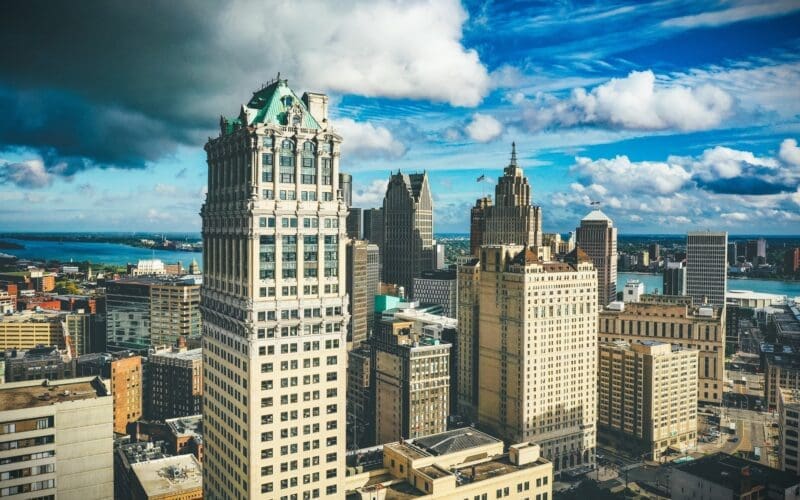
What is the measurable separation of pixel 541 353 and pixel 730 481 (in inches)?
1775

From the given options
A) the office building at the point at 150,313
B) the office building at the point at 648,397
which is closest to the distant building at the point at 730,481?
the office building at the point at 648,397

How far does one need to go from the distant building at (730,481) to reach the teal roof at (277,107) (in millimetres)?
77501

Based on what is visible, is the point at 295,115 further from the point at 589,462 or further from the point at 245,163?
the point at 589,462

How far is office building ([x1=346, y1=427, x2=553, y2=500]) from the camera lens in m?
76.8

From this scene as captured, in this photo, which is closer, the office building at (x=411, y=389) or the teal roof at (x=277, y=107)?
the teal roof at (x=277, y=107)

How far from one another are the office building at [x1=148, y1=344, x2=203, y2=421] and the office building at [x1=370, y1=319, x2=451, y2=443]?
44.0 meters

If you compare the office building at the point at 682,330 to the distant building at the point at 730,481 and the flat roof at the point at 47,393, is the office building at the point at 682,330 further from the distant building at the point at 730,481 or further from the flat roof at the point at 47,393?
the flat roof at the point at 47,393

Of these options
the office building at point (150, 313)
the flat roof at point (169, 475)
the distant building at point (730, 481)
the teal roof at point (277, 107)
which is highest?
the teal roof at point (277, 107)

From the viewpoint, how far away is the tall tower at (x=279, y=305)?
58250 millimetres

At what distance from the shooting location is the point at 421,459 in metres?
81.7

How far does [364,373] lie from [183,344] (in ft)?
179

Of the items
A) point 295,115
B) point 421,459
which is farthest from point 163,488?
point 295,115

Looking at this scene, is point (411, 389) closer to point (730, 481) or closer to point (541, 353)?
point (541, 353)

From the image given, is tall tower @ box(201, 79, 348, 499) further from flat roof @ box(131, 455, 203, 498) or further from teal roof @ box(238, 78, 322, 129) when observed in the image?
flat roof @ box(131, 455, 203, 498)
